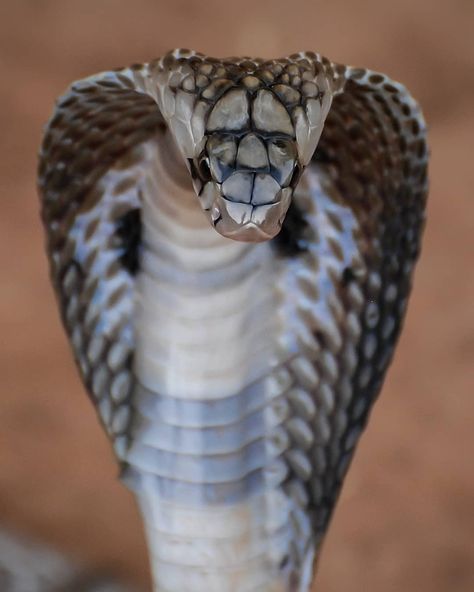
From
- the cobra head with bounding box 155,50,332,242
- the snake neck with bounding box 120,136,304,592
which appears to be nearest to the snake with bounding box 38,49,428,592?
the snake neck with bounding box 120,136,304,592

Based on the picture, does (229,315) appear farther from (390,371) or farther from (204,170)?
(390,371)

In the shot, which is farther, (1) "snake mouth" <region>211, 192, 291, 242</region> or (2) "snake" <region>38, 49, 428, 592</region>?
(2) "snake" <region>38, 49, 428, 592</region>

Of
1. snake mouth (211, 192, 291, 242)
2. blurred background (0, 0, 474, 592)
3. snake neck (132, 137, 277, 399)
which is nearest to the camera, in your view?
snake mouth (211, 192, 291, 242)

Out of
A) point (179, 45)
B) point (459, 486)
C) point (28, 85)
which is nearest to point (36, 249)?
point (28, 85)

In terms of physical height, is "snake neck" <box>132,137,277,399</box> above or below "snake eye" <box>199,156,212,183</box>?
below

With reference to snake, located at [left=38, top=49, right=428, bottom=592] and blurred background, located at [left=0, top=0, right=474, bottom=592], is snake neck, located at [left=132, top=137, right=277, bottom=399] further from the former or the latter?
blurred background, located at [left=0, top=0, right=474, bottom=592]

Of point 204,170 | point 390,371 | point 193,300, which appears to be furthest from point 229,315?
point 390,371

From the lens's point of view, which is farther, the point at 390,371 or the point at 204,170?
the point at 390,371
